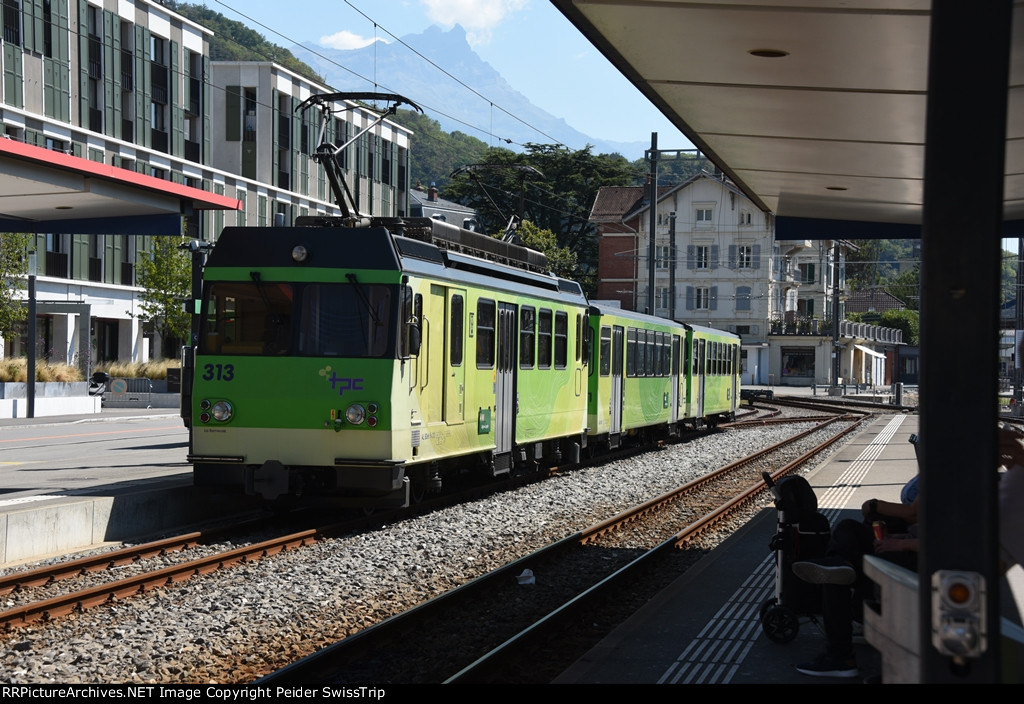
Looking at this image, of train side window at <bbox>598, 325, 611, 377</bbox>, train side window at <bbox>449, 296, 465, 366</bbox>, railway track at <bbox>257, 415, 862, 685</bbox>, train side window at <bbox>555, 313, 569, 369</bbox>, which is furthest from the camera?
train side window at <bbox>598, 325, 611, 377</bbox>

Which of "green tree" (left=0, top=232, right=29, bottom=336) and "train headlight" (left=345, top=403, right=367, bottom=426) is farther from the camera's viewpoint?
"green tree" (left=0, top=232, right=29, bottom=336)

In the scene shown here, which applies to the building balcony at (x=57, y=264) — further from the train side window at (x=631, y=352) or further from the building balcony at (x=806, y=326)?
the building balcony at (x=806, y=326)

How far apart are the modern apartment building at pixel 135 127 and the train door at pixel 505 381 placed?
70.0ft

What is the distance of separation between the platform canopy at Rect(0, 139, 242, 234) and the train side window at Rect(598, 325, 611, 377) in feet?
23.3

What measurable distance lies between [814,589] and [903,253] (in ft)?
618

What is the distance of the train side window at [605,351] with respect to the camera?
22.0 m

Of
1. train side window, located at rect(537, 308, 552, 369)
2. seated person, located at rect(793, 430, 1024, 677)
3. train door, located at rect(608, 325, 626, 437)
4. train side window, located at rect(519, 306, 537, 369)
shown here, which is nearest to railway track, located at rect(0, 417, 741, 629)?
train side window, located at rect(519, 306, 537, 369)

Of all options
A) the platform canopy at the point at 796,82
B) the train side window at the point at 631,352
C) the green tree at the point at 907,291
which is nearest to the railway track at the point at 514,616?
the platform canopy at the point at 796,82

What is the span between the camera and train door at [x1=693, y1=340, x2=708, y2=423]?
31.6 meters

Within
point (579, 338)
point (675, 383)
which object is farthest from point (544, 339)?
point (675, 383)

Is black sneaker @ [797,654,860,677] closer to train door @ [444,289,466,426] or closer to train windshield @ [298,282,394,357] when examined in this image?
train windshield @ [298,282,394,357]

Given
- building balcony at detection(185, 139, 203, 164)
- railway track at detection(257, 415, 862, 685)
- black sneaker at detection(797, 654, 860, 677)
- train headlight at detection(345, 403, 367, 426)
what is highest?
building balcony at detection(185, 139, 203, 164)

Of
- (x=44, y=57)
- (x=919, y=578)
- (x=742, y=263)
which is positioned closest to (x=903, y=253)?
(x=742, y=263)

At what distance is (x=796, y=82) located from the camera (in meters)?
9.05
